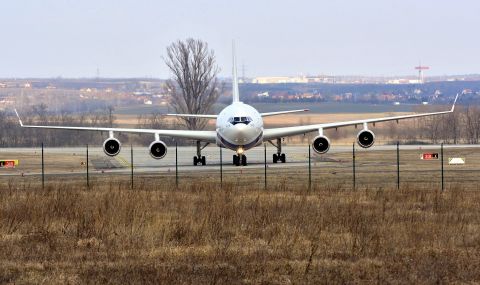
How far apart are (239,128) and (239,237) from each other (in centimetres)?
3177

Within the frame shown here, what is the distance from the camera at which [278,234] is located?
27062 millimetres

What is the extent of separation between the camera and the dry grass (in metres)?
21.0

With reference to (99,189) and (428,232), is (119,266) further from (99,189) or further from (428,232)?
(99,189)

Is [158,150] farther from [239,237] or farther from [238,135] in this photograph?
[239,237]

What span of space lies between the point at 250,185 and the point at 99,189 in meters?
7.03

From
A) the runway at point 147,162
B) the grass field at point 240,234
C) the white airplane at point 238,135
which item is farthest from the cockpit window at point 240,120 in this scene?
the grass field at point 240,234

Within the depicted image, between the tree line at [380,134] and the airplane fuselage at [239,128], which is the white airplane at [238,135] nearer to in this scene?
the airplane fuselage at [239,128]

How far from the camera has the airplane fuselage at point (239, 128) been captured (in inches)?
2313

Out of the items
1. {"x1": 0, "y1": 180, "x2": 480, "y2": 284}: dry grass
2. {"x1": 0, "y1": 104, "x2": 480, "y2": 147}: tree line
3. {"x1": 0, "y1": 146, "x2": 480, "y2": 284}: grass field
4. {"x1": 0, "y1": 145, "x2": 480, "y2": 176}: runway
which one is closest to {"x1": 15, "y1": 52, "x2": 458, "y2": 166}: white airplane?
{"x1": 0, "y1": 145, "x2": 480, "y2": 176}: runway

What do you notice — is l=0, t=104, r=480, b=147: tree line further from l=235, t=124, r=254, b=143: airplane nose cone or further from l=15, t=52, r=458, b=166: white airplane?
l=235, t=124, r=254, b=143: airplane nose cone

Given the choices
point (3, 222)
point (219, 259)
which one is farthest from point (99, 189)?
point (219, 259)

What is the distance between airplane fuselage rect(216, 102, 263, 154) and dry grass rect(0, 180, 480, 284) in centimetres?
1944

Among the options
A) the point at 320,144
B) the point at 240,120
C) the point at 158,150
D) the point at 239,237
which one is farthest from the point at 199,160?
the point at 239,237

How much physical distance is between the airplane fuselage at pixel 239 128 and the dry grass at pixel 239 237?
1944 cm
